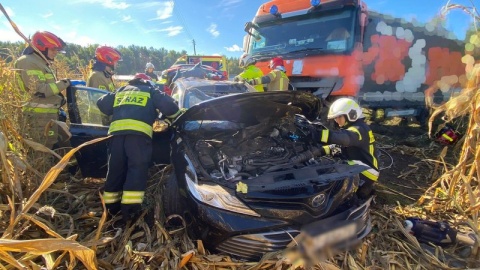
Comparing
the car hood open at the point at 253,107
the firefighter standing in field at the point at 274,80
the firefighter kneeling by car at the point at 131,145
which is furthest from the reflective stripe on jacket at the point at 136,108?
the firefighter standing in field at the point at 274,80

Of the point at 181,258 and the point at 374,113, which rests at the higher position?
the point at 374,113

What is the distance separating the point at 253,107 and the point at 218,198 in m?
1.22

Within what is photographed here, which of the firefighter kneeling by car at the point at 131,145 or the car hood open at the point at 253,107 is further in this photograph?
the firefighter kneeling by car at the point at 131,145

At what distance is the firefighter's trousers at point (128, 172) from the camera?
9.59 ft

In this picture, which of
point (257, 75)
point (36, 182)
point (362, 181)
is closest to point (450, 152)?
point (362, 181)

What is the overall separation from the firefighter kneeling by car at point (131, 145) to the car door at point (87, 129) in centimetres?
45

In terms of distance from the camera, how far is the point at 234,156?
292cm

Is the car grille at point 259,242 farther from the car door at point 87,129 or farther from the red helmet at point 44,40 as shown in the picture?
the red helmet at point 44,40

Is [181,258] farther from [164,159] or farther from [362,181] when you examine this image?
[362,181]

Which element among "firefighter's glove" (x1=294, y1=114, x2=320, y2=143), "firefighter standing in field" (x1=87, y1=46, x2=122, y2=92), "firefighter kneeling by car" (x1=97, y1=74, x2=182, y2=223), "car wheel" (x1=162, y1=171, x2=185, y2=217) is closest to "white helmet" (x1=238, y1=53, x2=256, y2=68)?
"firefighter standing in field" (x1=87, y1=46, x2=122, y2=92)

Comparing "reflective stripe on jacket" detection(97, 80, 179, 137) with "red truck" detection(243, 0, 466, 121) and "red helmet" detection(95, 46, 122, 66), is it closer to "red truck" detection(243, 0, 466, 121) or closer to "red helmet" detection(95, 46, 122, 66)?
"red helmet" detection(95, 46, 122, 66)

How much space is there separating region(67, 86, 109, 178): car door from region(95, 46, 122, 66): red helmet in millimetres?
1259

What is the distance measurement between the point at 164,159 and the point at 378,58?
455cm

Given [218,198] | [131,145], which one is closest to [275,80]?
[131,145]
